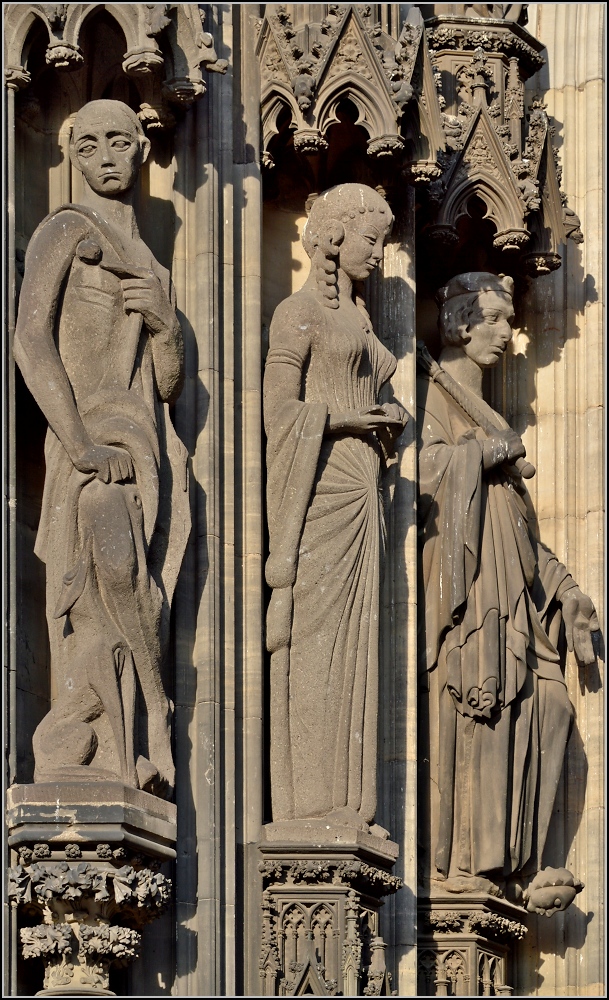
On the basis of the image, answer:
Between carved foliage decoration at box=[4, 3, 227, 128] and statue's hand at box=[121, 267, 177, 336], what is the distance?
0.94 metres

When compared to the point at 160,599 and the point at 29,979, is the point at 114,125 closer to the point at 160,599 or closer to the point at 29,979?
the point at 160,599

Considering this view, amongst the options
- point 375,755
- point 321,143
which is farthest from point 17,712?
point 321,143

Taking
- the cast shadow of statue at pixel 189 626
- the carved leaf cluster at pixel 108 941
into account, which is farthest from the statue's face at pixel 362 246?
the carved leaf cluster at pixel 108 941

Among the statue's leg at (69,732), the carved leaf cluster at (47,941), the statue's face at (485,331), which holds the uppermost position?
the statue's face at (485,331)

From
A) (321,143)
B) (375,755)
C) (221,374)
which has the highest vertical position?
(321,143)

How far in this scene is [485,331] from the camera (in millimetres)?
16969

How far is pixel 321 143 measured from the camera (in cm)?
1581

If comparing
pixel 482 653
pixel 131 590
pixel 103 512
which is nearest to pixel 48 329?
pixel 103 512

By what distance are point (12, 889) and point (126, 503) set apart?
5.66ft

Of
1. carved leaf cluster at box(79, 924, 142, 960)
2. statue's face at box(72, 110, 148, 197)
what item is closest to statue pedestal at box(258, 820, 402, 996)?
carved leaf cluster at box(79, 924, 142, 960)

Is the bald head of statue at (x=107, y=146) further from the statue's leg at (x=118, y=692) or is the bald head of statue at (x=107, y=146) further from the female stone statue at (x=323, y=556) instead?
the statue's leg at (x=118, y=692)

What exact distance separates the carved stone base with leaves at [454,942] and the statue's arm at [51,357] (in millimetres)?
2982

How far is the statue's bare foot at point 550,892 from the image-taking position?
16.5m

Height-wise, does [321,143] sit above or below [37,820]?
above
